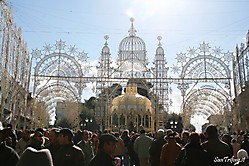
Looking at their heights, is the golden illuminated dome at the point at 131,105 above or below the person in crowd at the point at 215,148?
above

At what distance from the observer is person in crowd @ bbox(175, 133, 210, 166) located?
16.5 ft

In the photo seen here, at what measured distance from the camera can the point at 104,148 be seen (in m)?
4.11

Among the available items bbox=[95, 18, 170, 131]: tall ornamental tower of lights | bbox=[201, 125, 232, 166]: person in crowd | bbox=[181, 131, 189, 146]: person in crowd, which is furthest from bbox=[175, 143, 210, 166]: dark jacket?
bbox=[95, 18, 170, 131]: tall ornamental tower of lights

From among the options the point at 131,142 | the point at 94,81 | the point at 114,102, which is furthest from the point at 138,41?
the point at 131,142

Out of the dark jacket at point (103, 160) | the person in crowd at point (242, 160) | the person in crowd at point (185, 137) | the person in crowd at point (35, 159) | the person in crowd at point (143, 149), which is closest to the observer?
the person in crowd at point (35, 159)

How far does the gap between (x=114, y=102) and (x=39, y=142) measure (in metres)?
28.6

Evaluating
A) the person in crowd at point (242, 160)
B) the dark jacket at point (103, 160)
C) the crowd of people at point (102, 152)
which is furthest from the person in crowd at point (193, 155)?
the dark jacket at point (103, 160)

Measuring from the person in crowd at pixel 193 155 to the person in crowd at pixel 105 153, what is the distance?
1587 millimetres

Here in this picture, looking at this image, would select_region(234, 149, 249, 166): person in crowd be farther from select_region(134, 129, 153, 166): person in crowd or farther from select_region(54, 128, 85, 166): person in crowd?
select_region(134, 129, 153, 166): person in crowd

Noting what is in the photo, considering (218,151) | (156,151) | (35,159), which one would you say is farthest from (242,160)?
(35,159)

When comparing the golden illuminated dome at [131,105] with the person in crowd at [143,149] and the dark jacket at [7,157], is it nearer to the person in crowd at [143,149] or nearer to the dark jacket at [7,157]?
the person in crowd at [143,149]

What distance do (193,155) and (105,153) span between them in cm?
178

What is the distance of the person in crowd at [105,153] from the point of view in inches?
154

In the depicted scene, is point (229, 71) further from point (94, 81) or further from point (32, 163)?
point (32, 163)
